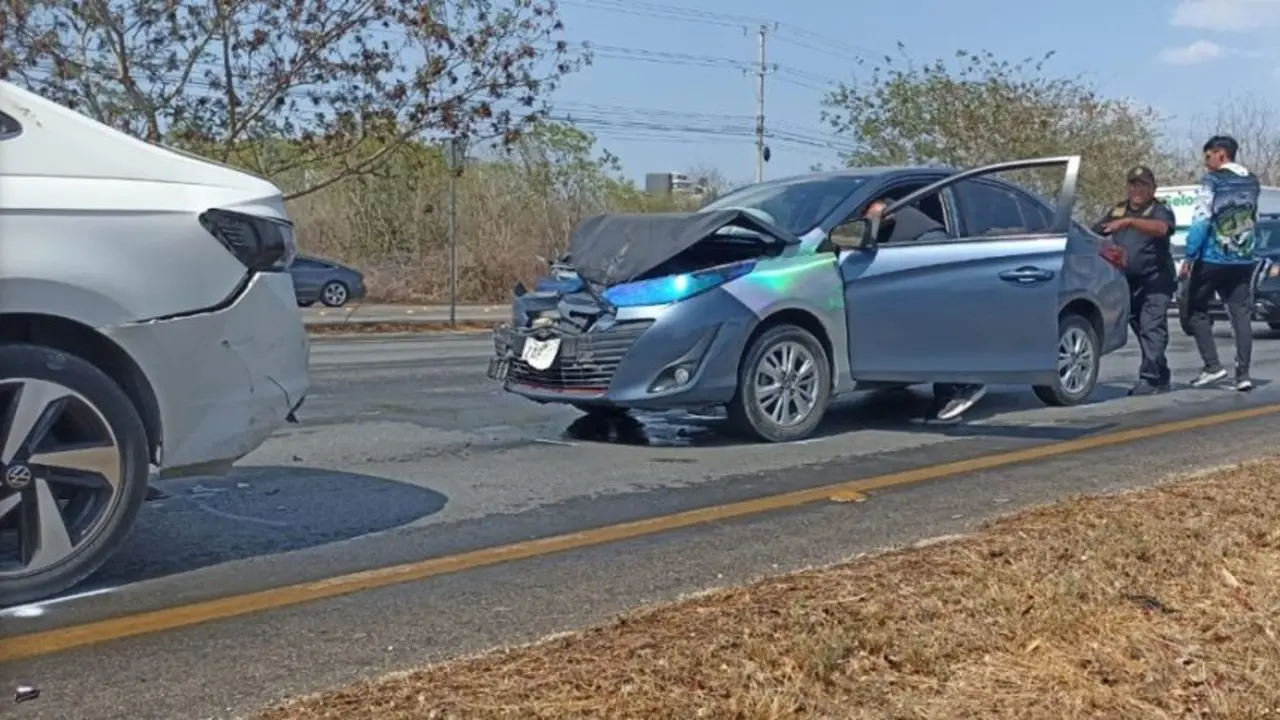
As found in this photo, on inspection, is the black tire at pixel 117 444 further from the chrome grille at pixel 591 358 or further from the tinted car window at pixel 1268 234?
the tinted car window at pixel 1268 234

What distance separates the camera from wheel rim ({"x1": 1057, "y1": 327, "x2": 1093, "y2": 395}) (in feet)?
30.8

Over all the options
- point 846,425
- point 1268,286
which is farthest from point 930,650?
point 1268,286

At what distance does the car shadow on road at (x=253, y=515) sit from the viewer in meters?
4.84

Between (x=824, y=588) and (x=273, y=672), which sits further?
(x=824, y=588)

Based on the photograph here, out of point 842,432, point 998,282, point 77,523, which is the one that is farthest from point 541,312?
point 77,523

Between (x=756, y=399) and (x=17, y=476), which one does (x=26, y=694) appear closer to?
(x=17, y=476)

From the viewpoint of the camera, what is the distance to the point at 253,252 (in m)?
4.66

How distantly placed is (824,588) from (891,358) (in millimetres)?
3818

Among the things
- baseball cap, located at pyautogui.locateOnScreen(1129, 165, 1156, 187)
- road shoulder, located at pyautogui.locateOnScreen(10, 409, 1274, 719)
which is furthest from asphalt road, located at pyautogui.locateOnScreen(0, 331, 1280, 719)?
baseball cap, located at pyautogui.locateOnScreen(1129, 165, 1156, 187)

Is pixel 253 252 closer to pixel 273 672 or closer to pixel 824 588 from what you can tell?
pixel 273 672

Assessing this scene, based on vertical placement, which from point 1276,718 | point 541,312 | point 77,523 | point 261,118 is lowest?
point 1276,718

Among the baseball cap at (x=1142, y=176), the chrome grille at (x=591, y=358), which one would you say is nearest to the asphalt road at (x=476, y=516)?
the chrome grille at (x=591, y=358)

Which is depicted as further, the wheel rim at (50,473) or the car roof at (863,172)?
the car roof at (863,172)

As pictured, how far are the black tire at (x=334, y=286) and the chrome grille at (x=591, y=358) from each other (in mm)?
25917
